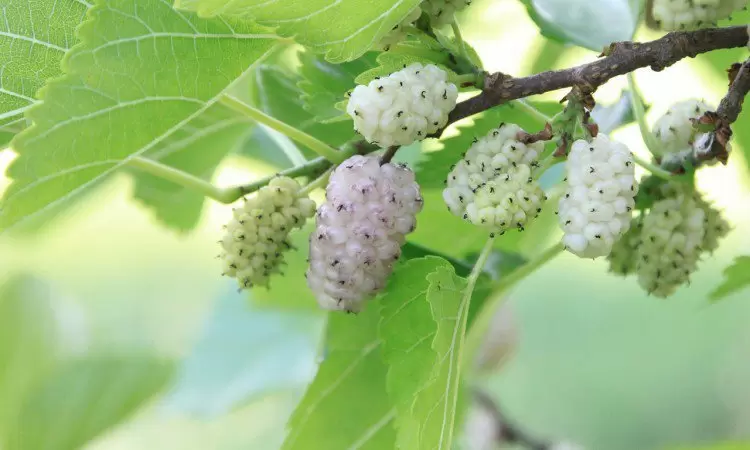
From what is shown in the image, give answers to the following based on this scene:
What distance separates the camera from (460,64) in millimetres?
681

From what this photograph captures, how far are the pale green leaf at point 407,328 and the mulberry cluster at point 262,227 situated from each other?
11cm

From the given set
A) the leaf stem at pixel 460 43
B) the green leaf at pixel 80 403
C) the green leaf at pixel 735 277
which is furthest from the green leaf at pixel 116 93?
the green leaf at pixel 80 403

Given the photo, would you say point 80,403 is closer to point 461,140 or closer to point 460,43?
point 461,140

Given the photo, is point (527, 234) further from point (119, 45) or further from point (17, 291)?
point (17, 291)

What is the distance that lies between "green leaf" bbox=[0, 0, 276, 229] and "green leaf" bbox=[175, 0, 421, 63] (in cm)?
5

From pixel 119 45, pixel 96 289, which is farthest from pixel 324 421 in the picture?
pixel 96 289

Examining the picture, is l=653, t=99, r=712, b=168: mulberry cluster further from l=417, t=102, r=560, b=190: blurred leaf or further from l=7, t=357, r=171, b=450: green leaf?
l=7, t=357, r=171, b=450: green leaf

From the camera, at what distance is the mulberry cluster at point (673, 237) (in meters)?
0.75

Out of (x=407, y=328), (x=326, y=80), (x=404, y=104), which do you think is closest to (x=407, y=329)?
(x=407, y=328)

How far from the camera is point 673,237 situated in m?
0.75

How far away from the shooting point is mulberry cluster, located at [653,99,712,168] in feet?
2.53

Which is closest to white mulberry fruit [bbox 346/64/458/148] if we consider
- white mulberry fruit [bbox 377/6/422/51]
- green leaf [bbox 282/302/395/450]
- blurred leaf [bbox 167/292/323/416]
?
white mulberry fruit [bbox 377/6/422/51]

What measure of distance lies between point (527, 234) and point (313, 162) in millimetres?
376

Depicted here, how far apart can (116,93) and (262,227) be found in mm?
203
